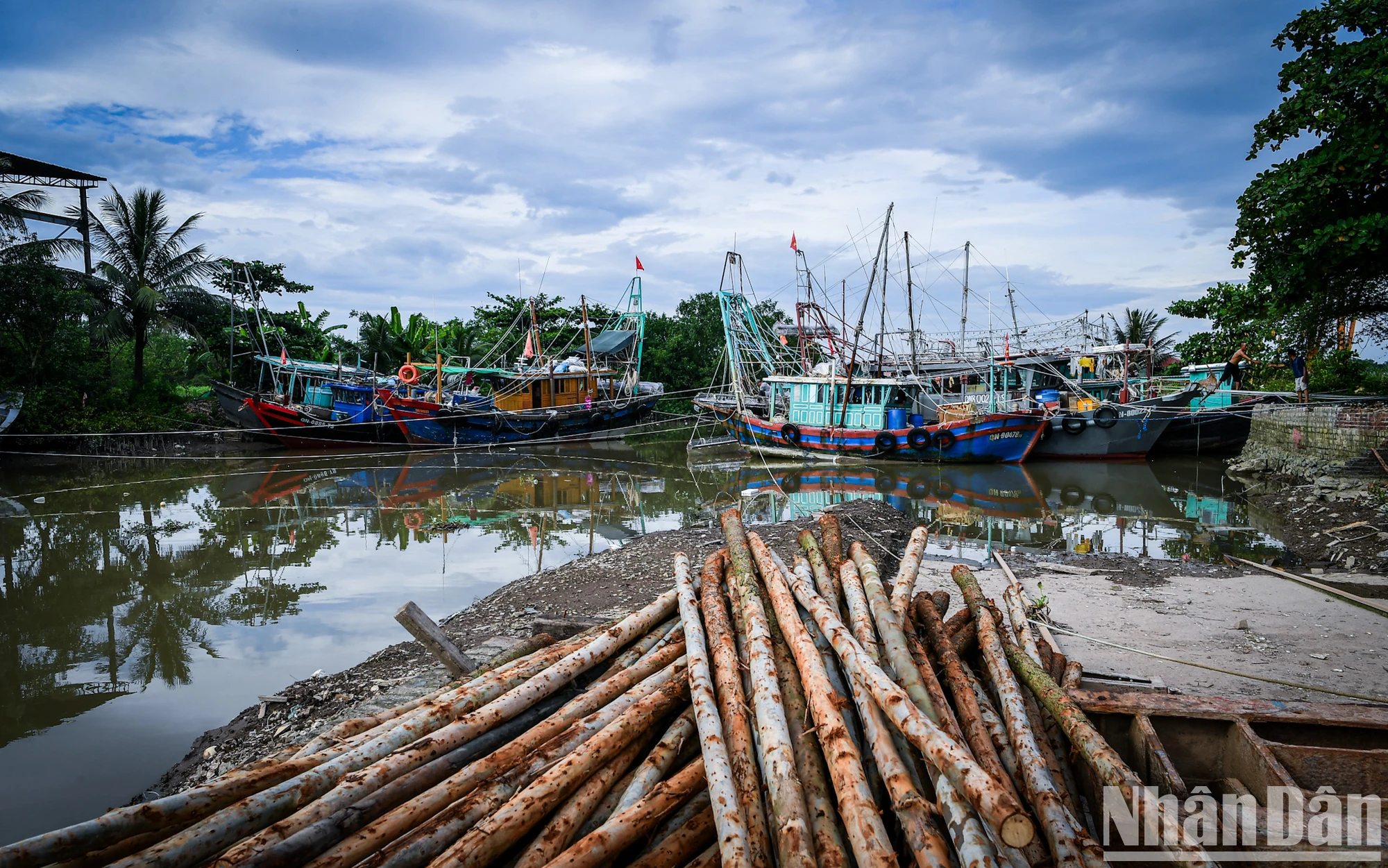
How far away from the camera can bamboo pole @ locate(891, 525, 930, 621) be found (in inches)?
140

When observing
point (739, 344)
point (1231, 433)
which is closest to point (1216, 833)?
point (1231, 433)

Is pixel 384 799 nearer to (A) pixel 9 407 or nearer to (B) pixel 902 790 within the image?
(B) pixel 902 790

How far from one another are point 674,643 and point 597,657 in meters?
0.36

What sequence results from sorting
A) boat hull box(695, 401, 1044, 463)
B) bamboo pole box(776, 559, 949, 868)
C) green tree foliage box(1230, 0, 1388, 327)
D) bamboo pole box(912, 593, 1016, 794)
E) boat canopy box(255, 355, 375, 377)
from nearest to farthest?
bamboo pole box(776, 559, 949, 868) → bamboo pole box(912, 593, 1016, 794) → green tree foliage box(1230, 0, 1388, 327) → boat hull box(695, 401, 1044, 463) → boat canopy box(255, 355, 375, 377)

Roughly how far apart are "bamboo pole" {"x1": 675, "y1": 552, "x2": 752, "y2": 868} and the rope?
10.7 ft

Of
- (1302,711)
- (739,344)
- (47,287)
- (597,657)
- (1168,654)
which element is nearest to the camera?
(1302,711)

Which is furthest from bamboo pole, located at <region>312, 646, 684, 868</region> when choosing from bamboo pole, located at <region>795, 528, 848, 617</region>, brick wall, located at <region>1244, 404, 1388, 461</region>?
brick wall, located at <region>1244, 404, 1388, 461</region>

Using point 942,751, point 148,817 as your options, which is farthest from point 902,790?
point 148,817

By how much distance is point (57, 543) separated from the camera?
377 inches

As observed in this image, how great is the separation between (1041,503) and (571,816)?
12650 millimetres

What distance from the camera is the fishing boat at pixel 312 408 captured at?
2133 cm

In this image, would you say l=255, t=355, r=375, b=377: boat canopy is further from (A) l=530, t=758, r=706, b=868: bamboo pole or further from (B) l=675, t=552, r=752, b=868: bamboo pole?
(A) l=530, t=758, r=706, b=868: bamboo pole

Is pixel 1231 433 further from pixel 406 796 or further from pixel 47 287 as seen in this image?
pixel 47 287

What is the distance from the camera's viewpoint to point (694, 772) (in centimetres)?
243
